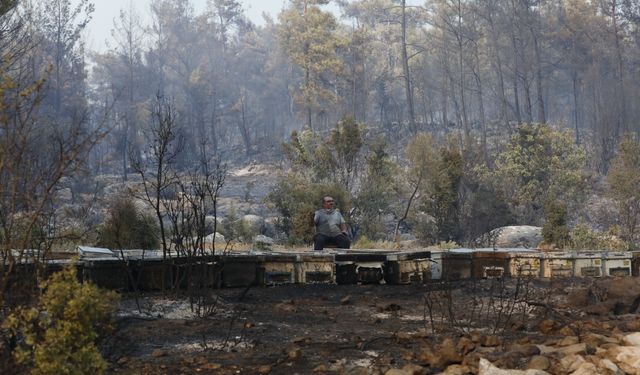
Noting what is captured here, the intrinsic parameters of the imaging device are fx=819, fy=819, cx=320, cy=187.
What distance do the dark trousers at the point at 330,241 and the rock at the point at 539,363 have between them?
27.8ft

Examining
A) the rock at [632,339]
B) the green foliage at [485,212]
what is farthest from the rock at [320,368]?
the green foliage at [485,212]

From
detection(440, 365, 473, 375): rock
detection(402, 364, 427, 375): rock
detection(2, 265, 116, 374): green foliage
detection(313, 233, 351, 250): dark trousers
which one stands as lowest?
detection(440, 365, 473, 375): rock

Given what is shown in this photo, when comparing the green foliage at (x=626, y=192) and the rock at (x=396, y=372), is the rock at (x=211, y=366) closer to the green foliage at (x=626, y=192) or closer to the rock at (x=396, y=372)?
the rock at (x=396, y=372)

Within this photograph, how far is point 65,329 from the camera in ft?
16.5

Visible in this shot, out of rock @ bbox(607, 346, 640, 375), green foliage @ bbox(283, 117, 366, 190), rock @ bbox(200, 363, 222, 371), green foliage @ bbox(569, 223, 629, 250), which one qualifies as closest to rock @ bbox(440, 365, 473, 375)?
rock @ bbox(607, 346, 640, 375)

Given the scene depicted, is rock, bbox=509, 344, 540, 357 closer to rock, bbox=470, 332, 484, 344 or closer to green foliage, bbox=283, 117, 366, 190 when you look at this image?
rock, bbox=470, 332, 484, 344

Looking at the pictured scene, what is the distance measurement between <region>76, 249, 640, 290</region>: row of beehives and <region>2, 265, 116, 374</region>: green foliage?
18.9ft

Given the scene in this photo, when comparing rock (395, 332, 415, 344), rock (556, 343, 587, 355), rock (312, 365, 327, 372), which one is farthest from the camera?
rock (395, 332, 415, 344)

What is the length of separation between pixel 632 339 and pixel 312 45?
161 ft

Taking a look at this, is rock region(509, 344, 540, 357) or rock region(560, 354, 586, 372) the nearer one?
rock region(560, 354, 586, 372)

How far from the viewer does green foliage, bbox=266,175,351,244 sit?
Answer: 23734 mm

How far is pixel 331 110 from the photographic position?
64.1 metres

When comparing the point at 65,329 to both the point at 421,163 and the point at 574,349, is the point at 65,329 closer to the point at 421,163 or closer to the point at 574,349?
the point at 574,349

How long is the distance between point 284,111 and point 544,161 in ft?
165
